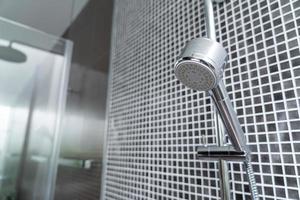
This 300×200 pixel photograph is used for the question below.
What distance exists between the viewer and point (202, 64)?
0.38 meters

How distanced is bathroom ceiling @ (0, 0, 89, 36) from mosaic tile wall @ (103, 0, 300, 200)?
0.29m

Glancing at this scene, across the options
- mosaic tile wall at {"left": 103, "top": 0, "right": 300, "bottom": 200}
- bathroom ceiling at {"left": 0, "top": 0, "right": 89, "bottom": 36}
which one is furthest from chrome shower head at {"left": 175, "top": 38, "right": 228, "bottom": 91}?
bathroom ceiling at {"left": 0, "top": 0, "right": 89, "bottom": 36}

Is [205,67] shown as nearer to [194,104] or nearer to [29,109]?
[194,104]

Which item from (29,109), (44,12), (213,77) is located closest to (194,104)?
(213,77)

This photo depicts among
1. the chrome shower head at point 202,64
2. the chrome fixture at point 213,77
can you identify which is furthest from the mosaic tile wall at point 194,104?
the chrome shower head at point 202,64

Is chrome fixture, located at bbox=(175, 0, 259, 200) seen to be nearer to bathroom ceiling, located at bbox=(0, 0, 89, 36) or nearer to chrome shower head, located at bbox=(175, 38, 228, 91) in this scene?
chrome shower head, located at bbox=(175, 38, 228, 91)

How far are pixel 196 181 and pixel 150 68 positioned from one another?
0.48 m

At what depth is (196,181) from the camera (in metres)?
0.66

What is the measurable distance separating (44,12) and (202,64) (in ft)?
3.19

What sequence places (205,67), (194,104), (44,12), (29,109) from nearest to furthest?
(205,67) → (194,104) → (29,109) → (44,12)

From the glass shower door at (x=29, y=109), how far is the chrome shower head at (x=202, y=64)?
2.61 ft

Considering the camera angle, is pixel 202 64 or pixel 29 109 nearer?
pixel 202 64

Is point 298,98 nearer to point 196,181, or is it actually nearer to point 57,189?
point 196,181

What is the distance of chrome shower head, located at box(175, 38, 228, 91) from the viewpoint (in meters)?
0.38
